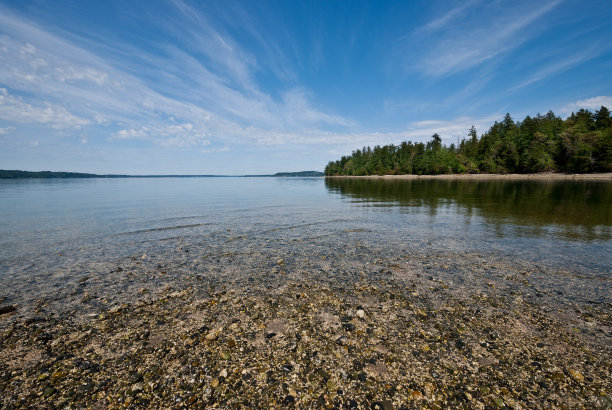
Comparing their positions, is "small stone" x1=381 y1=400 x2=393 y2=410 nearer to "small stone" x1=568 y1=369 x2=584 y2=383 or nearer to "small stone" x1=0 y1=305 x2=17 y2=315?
"small stone" x1=568 y1=369 x2=584 y2=383

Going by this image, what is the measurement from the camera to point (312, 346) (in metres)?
6.23

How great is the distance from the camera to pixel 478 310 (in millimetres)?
7723

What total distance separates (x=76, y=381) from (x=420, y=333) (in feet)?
26.6

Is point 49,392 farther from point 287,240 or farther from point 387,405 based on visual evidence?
point 287,240

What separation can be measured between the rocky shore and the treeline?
5680 inches

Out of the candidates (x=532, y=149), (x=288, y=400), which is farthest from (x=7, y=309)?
(x=532, y=149)

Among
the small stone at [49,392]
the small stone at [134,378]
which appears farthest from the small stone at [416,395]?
the small stone at [49,392]

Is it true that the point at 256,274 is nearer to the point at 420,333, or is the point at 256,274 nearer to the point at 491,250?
the point at 420,333

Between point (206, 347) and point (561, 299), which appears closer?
point (206, 347)

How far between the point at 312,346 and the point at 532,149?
162 m

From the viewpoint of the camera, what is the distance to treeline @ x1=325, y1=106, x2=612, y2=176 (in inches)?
4043

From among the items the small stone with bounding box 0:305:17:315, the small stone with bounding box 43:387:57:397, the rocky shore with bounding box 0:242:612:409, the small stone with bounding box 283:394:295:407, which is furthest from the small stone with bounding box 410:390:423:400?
the small stone with bounding box 0:305:17:315

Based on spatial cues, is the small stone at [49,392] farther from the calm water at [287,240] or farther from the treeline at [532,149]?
the treeline at [532,149]

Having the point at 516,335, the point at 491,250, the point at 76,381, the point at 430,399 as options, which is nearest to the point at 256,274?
the point at 76,381
